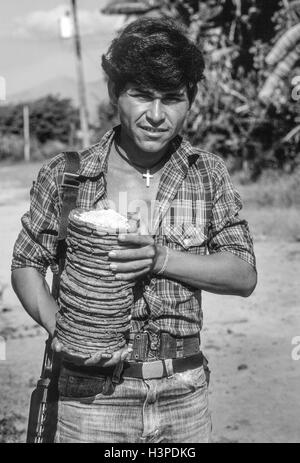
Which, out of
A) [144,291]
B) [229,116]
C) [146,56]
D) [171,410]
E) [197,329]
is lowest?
[229,116]

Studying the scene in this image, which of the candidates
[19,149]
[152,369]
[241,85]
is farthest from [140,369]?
[19,149]

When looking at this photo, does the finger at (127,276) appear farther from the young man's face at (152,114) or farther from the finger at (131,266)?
the young man's face at (152,114)

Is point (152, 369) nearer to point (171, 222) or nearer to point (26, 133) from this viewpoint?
point (171, 222)

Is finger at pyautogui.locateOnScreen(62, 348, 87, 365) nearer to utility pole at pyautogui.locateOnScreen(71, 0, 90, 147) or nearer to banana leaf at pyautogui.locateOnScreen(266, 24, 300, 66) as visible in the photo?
banana leaf at pyautogui.locateOnScreen(266, 24, 300, 66)

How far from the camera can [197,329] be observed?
2145 millimetres

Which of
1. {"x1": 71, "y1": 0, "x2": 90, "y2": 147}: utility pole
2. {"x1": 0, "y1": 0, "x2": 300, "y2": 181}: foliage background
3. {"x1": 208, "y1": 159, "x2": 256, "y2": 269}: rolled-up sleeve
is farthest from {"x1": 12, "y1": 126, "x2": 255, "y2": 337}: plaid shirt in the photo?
{"x1": 71, "y1": 0, "x2": 90, "y2": 147}: utility pole

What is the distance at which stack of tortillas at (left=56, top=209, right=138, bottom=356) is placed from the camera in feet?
6.24

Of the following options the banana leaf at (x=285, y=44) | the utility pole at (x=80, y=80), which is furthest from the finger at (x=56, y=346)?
the utility pole at (x=80, y=80)

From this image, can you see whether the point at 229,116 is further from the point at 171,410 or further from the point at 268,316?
the point at 171,410

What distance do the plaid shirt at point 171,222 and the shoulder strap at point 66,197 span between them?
19 mm

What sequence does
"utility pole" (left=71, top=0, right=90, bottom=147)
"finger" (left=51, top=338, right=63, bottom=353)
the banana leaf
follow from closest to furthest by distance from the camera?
"finger" (left=51, top=338, right=63, bottom=353) < the banana leaf < "utility pole" (left=71, top=0, right=90, bottom=147)

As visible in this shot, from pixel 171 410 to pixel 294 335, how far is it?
13.1 ft

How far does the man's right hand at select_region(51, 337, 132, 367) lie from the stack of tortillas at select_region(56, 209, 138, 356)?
0.01 metres
